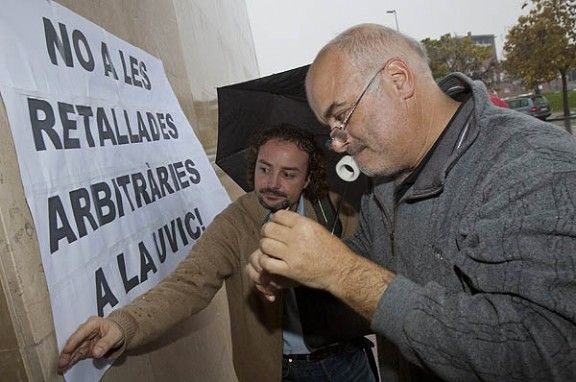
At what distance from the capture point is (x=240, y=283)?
81.0 inches

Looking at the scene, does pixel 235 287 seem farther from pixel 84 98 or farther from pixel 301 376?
pixel 84 98

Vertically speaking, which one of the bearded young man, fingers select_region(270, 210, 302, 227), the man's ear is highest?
the man's ear

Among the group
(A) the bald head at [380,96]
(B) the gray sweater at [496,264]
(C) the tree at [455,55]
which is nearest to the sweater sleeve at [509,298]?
(B) the gray sweater at [496,264]

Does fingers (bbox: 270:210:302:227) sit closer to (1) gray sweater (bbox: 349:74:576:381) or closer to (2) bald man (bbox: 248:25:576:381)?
(2) bald man (bbox: 248:25:576:381)

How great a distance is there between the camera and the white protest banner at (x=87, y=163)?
111 centimetres

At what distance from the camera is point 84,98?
142cm

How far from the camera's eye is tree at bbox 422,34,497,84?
3347 cm

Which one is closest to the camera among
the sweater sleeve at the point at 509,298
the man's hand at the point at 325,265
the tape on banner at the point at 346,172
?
the sweater sleeve at the point at 509,298

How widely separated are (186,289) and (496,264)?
108 centimetres

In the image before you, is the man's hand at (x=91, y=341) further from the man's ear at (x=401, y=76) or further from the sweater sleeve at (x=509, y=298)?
the man's ear at (x=401, y=76)

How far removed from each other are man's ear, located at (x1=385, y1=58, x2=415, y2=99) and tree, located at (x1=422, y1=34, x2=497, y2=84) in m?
34.4

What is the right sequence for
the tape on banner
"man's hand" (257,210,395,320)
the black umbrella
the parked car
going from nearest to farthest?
"man's hand" (257,210,395,320), the tape on banner, the black umbrella, the parked car

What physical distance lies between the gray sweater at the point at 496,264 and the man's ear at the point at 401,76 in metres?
0.21

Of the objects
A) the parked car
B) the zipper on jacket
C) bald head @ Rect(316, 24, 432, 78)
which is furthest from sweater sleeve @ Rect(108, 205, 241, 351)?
the parked car
